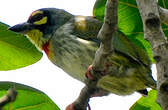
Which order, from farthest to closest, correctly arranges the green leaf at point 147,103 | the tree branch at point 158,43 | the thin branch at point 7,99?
1. the green leaf at point 147,103
2. the tree branch at point 158,43
3. the thin branch at point 7,99

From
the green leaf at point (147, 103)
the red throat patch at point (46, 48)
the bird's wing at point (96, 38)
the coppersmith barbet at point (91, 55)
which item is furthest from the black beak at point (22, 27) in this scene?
the green leaf at point (147, 103)

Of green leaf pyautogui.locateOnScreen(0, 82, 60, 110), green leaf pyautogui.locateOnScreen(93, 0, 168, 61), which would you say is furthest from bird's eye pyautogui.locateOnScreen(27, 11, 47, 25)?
green leaf pyautogui.locateOnScreen(0, 82, 60, 110)

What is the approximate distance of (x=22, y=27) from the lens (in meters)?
3.91

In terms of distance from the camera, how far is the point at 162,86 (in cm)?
175

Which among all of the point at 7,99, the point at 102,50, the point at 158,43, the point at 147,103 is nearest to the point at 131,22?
the point at 147,103

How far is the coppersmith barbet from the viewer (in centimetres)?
354

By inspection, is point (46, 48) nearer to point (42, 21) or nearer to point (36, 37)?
point (36, 37)

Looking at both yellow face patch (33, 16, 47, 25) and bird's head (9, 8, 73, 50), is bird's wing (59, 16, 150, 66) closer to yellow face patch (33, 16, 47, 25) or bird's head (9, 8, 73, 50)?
bird's head (9, 8, 73, 50)

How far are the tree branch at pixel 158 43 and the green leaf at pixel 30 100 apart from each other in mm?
1579

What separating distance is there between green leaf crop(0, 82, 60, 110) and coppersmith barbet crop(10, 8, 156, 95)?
0.38 meters

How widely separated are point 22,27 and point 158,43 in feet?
7.43

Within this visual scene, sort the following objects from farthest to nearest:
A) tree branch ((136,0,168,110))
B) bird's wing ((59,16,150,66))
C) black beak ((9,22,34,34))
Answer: black beak ((9,22,34,34)) → bird's wing ((59,16,150,66)) → tree branch ((136,0,168,110))

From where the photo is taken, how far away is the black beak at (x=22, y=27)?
147 inches

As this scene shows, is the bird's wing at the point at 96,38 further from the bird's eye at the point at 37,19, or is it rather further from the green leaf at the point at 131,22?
the bird's eye at the point at 37,19
